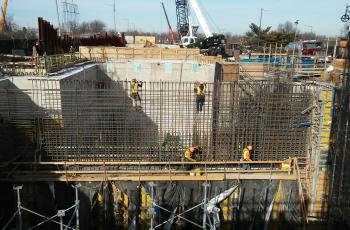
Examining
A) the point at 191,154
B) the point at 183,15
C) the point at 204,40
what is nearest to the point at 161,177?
the point at 191,154

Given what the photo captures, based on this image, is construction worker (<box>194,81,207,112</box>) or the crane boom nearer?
construction worker (<box>194,81,207,112</box>)

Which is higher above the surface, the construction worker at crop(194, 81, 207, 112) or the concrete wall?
the concrete wall

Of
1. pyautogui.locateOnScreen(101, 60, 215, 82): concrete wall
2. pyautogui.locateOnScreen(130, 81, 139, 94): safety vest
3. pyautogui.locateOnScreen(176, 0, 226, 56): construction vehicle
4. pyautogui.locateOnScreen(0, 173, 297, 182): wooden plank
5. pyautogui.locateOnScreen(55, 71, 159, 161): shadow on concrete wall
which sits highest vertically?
pyautogui.locateOnScreen(176, 0, 226, 56): construction vehicle

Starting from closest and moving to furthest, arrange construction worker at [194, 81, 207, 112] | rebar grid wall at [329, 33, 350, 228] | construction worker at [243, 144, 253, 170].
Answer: rebar grid wall at [329, 33, 350, 228]
construction worker at [243, 144, 253, 170]
construction worker at [194, 81, 207, 112]

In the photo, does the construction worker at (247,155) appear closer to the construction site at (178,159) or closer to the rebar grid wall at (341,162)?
the construction site at (178,159)

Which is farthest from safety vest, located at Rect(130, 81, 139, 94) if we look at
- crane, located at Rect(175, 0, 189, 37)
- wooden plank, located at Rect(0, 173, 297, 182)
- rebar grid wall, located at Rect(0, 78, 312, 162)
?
crane, located at Rect(175, 0, 189, 37)

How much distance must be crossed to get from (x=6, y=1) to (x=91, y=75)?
13.5 m

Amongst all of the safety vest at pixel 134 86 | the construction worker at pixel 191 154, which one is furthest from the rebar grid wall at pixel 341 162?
the safety vest at pixel 134 86

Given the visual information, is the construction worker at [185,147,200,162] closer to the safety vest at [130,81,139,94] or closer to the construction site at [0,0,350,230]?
the construction site at [0,0,350,230]

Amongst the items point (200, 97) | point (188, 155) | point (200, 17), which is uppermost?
point (200, 17)

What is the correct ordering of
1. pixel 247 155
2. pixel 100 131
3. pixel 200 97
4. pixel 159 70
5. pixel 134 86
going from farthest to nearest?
pixel 159 70 < pixel 134 86 < pixel 200 97 < pixel 100 131 < pixel 247 155

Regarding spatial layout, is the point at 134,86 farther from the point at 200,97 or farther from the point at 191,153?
the point at 191,153

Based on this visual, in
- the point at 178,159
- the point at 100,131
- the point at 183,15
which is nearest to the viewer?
the point at 100,131

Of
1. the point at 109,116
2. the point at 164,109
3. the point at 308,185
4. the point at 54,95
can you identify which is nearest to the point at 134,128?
the point at 109,116
